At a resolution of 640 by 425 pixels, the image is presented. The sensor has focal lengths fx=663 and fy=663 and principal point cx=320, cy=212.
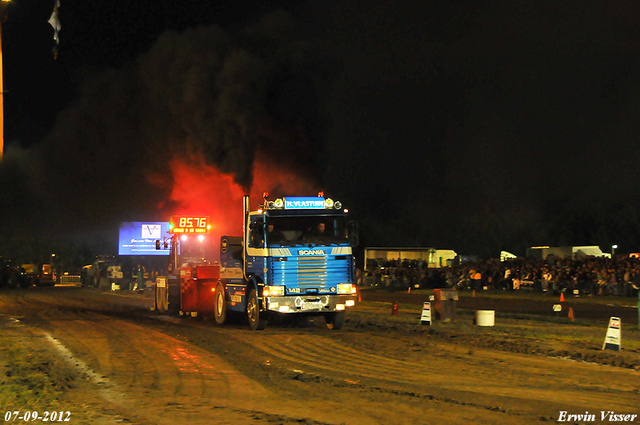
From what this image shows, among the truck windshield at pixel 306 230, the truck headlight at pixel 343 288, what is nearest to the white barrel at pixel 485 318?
the truck headlight at pixel 343 288

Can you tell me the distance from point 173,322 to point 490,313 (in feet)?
30.3

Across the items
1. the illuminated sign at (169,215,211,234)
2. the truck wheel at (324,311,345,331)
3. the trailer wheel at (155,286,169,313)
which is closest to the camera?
the truck wheel at (324,311,345,331)

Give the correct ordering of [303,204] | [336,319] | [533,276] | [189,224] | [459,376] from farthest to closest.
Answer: [533,276]
[189,224]
[336,319]
[303,204]
[459,376]

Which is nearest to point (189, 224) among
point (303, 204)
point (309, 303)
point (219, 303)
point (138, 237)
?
point (219, 303)

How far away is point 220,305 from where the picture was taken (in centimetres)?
1897

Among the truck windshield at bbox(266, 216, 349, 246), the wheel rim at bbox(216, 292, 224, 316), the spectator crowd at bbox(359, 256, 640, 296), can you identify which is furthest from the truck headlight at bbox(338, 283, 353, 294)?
the spectator crowd at bbox(359, 256, 640, 296)

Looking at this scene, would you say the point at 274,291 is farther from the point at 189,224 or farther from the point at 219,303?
the point at 189,224

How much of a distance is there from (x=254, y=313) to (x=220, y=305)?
238 cm

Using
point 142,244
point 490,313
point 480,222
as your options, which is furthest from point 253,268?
point 480,222

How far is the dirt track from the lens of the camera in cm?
782

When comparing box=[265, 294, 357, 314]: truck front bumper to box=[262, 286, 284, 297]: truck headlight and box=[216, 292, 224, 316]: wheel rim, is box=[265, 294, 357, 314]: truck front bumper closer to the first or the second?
box=[262, 286, 284, 297]: truck headlight

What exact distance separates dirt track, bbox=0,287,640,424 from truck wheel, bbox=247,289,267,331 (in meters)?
0.31

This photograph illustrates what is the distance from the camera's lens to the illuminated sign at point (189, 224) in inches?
875

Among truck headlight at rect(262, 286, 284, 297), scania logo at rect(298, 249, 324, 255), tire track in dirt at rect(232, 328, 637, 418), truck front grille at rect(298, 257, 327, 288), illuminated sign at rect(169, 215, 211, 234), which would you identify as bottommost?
tire track in dirt at rect(232, 328, 637, 418)
